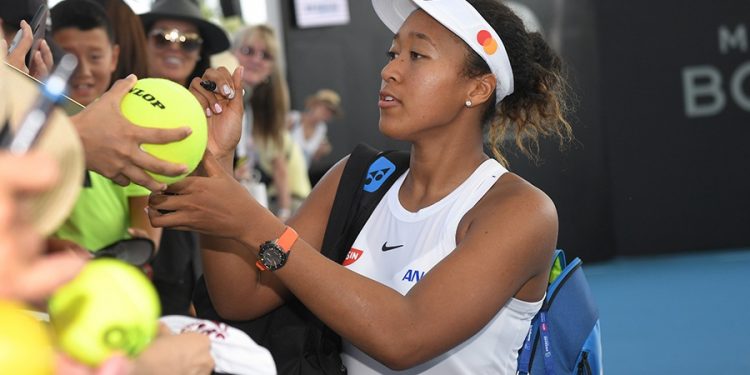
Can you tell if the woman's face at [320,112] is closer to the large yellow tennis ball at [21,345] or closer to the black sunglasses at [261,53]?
the black sunglasses at [261,53]

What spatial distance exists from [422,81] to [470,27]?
0.66ft

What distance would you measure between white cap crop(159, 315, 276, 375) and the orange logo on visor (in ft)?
4.60

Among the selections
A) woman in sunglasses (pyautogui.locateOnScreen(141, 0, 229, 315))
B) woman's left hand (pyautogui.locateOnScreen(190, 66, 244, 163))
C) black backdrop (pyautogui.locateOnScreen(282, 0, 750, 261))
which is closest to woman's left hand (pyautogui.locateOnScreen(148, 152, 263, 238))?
woman's left hand (pyautogui.locateOnScreen(190, 66, 244, 163))

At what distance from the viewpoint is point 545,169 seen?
10.4 m

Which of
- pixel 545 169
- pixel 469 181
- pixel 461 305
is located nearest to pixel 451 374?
pixel 461 305

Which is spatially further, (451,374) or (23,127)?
(451,374)

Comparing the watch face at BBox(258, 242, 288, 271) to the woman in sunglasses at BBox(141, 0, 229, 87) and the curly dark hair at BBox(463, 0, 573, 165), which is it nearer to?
the curly dark hair at BBox(463, 0, 573, 165)

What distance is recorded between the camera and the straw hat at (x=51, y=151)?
57.3 inches

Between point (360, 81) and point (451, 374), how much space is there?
774 centimetres

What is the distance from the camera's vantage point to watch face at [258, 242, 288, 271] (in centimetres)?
251

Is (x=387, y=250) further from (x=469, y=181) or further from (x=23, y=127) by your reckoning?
(x=23, y=127)

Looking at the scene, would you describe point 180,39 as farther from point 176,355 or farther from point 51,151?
point 51,151

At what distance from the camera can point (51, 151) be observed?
149cm

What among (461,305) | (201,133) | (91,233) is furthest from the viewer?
(91,233)
